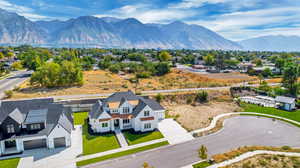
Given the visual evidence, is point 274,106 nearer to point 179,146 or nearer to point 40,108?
point 179,146

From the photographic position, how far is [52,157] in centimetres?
2216

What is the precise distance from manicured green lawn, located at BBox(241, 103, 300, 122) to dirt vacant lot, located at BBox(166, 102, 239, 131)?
2.59 metres

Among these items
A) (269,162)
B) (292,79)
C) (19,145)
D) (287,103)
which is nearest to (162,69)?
(292,79)

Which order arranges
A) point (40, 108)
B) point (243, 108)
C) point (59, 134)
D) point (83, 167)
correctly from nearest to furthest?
point (83, 167), point (59, 134), point (40, 108), point (243, 108)

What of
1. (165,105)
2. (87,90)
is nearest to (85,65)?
(87,90)

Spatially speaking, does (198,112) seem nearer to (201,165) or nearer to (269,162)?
(269,162)

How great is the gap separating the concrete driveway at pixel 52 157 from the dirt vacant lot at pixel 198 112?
1846 cm

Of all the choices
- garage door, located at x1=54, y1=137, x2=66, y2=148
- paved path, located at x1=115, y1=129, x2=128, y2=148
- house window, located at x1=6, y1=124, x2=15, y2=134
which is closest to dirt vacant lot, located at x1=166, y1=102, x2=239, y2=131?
paved path, located at x1=115, y1=129, x2=128, y2=148

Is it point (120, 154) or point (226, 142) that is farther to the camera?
point (226, 142)

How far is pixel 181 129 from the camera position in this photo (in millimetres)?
29984

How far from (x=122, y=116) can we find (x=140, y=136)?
4.73 metres

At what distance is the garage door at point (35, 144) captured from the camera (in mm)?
23723

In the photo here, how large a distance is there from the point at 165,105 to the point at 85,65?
211 feet

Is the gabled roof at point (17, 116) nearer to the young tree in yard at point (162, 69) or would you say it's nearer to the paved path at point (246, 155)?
the paved path at point (246, 155)
